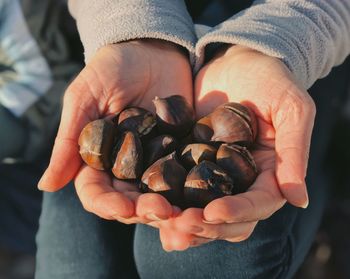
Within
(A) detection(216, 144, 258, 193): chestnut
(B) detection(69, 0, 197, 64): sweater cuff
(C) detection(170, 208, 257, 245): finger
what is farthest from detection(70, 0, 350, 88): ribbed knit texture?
(C) detection(170, 208, 257, 245): finger

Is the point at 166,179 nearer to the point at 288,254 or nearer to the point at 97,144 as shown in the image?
the point at 97,144

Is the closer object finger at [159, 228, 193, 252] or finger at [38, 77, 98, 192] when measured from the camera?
finger at [159, 228, 193, 252]

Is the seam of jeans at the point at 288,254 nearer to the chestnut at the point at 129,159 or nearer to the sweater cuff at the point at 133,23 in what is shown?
the chestnut at the point at 129,159

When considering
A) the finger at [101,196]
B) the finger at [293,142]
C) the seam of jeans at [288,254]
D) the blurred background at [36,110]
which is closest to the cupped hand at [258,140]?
the finger at [293,142]

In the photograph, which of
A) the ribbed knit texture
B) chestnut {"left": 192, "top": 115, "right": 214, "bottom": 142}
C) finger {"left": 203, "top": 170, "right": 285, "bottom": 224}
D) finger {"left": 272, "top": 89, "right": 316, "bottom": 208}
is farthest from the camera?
the ribbed knit texture

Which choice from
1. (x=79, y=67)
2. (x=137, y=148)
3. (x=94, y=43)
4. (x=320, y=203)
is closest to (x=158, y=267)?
(x=137, y=148)

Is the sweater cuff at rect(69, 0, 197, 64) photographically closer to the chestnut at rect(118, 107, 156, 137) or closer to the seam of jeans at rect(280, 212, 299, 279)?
the chestnut at rect(118, 107, 156, 137)

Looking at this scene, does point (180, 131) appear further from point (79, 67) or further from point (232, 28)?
point (79, 67)
